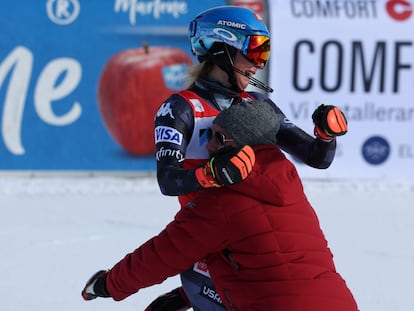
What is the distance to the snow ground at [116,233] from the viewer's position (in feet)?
13.2

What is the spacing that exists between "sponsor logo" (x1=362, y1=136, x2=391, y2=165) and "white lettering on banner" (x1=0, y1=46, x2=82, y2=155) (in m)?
2.57

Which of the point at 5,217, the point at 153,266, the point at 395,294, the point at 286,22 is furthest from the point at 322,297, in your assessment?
the point at 286,22

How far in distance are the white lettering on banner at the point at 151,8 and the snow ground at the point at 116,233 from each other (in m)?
1.42

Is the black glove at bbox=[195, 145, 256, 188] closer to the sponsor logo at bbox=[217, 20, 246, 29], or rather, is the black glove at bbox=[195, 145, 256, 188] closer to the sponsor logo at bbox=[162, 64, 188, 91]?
the sponsor logo at bbox=[217, 20, 246, 29]

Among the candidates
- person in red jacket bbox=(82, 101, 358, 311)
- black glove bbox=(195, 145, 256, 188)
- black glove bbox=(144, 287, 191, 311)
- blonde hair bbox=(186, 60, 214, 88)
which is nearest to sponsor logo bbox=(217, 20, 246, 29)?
blonde hair bbox=(186, 60, 214, 88)

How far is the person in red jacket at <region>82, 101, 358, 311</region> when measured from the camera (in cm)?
198

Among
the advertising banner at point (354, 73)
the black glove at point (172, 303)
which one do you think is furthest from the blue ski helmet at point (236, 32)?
the advertising banner at point (354, 73)

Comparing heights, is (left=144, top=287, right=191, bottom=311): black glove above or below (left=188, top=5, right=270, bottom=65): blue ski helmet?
below

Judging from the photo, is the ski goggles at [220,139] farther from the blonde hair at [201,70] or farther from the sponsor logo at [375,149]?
the sponsor logo at [375,149]

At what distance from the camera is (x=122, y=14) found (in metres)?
6.88

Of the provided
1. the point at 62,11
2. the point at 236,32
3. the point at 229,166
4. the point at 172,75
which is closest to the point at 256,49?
the point at 236,32

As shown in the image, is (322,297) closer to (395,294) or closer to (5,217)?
(395,294)

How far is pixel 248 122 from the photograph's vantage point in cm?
205

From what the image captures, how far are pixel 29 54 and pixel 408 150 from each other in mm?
3382
